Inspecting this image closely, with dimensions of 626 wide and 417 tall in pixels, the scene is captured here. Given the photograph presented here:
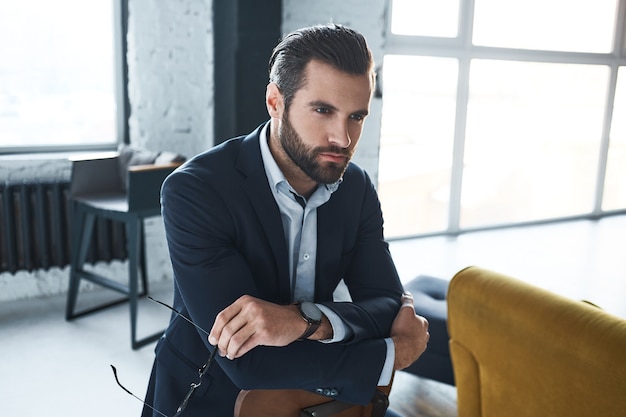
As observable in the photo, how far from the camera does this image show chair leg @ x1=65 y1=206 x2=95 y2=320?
3295mm

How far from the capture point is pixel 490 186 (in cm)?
608

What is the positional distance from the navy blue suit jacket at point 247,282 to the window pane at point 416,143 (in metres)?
4.21

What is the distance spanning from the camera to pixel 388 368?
1.17 metres

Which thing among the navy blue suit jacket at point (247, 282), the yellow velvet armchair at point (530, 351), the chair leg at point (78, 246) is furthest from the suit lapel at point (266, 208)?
the chair leg at point (78, 246)

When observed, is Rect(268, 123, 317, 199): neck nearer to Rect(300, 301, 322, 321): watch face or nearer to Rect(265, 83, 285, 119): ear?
Rect(265, 83, 285, 119): ear

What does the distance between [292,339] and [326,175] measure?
346 mm

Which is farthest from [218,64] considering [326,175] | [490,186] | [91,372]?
[490,186]

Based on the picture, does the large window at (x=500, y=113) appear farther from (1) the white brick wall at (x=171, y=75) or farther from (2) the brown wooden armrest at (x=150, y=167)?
(2) the brown wooden armrest at (x=150, y=167)

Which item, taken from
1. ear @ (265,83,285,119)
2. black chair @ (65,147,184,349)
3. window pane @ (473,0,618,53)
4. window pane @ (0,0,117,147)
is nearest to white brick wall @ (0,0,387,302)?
window pane @ (0,0,117,147)

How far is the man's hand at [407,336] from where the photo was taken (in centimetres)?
122

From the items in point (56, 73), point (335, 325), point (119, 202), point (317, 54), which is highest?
point (317, 54)

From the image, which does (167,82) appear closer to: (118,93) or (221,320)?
(118,93)

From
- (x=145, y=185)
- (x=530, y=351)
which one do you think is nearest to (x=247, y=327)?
(x=530, y=351)

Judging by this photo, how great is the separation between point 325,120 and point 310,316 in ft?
1.28
